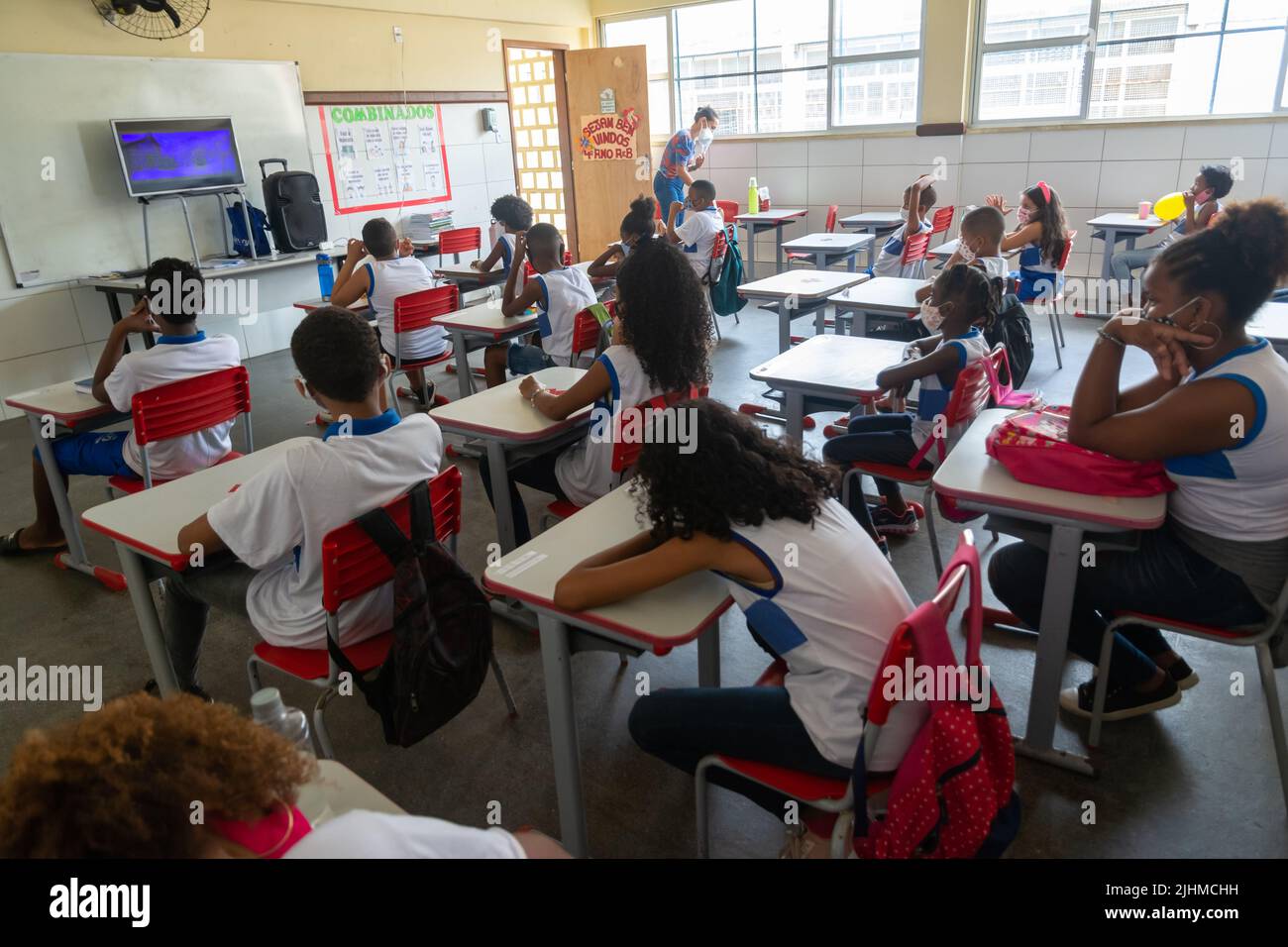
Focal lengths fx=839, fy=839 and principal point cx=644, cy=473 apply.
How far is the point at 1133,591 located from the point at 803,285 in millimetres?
3000

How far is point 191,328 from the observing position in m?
3.03

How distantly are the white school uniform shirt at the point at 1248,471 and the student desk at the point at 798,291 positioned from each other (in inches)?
106

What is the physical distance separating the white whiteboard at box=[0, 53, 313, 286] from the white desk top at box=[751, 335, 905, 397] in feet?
15.7

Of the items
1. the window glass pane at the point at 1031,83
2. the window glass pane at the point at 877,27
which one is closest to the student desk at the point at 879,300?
the window glass pane at the point at 1031,83

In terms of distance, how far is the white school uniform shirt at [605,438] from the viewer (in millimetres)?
2521

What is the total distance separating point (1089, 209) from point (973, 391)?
5354 mm

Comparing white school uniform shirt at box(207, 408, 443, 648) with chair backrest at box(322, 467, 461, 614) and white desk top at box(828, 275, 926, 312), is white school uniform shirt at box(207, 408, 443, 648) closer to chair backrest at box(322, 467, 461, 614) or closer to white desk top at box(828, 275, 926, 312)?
chair backrest at box(322, 467, 461, 614)

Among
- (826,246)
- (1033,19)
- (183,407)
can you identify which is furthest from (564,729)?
(1033,19)

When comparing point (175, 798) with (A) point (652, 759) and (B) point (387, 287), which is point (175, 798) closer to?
(A) point (652, 759)

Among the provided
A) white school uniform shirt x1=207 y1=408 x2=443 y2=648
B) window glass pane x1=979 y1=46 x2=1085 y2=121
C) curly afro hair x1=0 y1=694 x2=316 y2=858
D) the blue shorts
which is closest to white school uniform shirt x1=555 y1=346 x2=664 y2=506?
white school uniform shirt x1=207 y1=408 x2=443 y2=648

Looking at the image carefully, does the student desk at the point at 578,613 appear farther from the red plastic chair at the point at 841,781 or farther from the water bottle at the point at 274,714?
the water bottle at the point at 274,714

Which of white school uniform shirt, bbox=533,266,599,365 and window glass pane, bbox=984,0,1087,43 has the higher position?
window glass pane, bbox=984,0,1087,43

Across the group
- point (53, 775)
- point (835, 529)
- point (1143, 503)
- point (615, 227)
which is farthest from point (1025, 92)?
point (53, 775)

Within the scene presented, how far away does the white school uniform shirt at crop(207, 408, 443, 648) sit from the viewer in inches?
69.4
